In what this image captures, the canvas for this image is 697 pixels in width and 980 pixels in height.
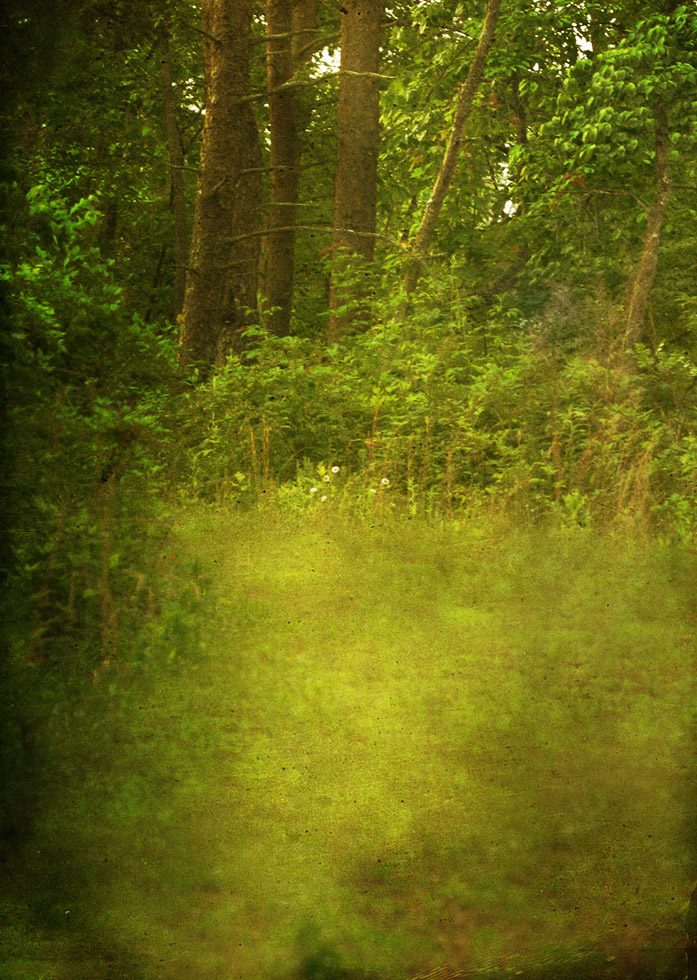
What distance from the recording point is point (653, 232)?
669 inches

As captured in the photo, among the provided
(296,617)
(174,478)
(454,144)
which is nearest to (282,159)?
(454,144)

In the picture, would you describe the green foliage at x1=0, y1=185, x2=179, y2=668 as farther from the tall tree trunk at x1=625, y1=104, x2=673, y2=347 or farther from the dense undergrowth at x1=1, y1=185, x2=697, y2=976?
the tall tree trunk at x1=625, y1=104, x2=673, y2=347

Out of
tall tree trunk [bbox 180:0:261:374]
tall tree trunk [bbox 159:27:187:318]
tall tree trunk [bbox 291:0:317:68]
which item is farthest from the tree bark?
tall tree trunk [bbox 180:0:261:374]

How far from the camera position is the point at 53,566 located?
6.38m

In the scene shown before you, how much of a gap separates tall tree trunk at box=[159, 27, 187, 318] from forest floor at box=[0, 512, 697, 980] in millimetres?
6653

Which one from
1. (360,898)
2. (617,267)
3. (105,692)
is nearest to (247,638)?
(105,692)

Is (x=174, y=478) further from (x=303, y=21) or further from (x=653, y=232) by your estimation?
(x=303, y=21)

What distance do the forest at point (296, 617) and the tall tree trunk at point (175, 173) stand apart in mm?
283

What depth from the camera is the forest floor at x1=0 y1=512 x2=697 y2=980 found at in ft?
15.6

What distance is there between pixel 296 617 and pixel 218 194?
6365 mm

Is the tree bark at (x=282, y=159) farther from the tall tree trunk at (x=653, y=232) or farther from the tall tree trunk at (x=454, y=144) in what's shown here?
the tall tree trunk at (x=653, y=232)

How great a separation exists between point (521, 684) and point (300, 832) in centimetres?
199

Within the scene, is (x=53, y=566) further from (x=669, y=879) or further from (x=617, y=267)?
(x=617, y=267)

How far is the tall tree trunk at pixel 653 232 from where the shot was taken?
1675 cm
